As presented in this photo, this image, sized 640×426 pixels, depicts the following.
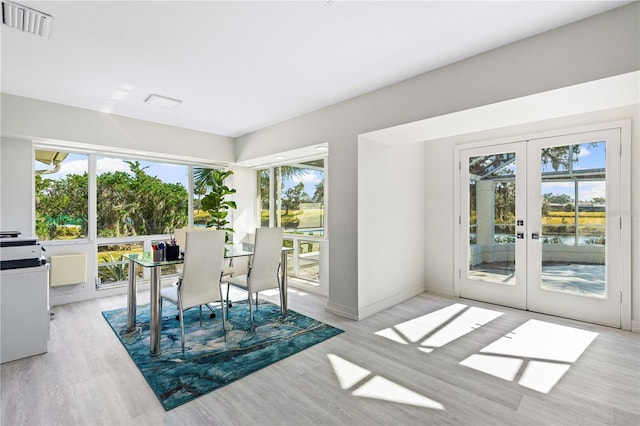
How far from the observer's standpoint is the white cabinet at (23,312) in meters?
2.60

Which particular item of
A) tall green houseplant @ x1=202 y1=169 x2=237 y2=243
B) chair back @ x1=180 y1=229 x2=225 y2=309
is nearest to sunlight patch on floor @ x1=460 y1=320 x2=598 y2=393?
chair back @ x1=180 y1=229 x2=225 y2=309

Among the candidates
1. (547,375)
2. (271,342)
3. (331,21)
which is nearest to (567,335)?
Result: (547,375)

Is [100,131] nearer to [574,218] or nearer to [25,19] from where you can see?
[25,19]

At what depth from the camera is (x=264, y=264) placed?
11.4ft

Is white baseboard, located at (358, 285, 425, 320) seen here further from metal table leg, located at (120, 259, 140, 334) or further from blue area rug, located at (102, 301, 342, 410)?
metal table leg, located at (120, 259, 140, 334)

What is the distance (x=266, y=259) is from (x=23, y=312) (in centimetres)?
215

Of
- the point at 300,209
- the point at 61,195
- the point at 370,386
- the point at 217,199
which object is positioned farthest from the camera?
the point at 217,199

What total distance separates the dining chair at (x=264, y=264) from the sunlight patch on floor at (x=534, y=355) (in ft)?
6.77

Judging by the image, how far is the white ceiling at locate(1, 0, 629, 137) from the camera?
6.86 feet

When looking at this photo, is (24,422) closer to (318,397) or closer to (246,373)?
(246,373)

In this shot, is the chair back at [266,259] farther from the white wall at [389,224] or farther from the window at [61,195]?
the window at [61,195]

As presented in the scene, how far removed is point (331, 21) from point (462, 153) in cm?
299

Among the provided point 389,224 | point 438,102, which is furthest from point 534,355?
point 438,102

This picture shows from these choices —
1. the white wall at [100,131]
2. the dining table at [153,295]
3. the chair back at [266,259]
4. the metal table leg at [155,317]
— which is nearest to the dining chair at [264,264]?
the chair back at [266,259]
